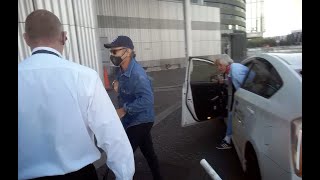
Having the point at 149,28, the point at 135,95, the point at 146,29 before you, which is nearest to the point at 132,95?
the point at 135,95

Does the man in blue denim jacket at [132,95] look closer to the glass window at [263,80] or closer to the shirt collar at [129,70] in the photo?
the shirt collar at [129,70]

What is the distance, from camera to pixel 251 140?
2975 mm

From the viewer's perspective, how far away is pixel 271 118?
2.54m

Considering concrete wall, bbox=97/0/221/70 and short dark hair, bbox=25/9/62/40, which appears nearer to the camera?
short dark hair, bbox=25/9/62/40

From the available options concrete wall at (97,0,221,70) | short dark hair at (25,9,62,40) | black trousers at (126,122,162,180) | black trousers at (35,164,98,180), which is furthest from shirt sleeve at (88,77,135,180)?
concrete wall at (97,0,221,70)

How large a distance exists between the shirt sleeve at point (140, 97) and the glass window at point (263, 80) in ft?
4.00

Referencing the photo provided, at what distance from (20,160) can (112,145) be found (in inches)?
21.6

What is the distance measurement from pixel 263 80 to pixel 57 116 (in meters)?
2.46

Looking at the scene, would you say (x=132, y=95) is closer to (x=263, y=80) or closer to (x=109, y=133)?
(x=109, y=133)

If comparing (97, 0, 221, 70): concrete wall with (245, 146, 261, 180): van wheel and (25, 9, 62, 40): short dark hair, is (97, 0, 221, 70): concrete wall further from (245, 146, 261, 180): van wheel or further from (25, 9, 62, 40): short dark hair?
(25, 9, 62, 40): short dark hair

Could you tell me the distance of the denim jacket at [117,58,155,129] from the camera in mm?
3129

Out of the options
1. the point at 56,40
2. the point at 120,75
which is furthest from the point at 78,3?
the point at 56,40

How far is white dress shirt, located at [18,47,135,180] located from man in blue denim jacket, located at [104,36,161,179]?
1274 mm
